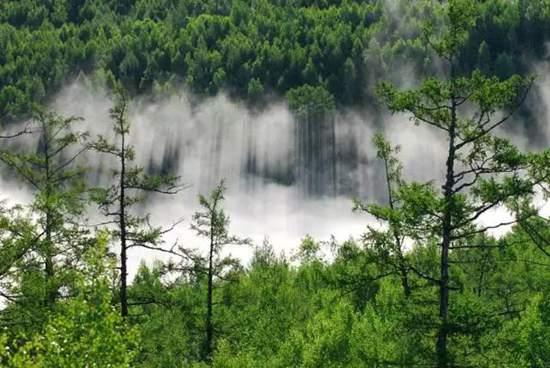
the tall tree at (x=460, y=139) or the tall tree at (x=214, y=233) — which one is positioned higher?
the tall tree at (x=214, y=233)

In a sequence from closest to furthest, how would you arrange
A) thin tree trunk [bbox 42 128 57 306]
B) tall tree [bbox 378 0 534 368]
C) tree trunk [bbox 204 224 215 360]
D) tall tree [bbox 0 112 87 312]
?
tall tree [bbox 378 0 534 368] < tall tree [bbox 0 112 87 312] < thin tree trunk [bbox 42 128 57 306] < tree trunk [bbox 204 224 215 360]

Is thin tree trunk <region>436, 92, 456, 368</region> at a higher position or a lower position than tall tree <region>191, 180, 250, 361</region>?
lower

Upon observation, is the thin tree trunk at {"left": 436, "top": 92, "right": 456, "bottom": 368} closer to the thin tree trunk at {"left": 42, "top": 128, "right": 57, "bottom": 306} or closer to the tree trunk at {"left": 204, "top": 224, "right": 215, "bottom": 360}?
the thin tree trunk at {"left": 42, "top": 128, "right": 57, "bottom": 306}

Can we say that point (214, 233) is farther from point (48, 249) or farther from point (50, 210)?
point (48, 249)

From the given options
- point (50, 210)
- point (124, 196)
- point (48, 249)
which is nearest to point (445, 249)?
point (48, 249)

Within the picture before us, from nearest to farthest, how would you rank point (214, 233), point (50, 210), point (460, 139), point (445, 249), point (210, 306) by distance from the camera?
point (460, 139), point (445, 249), point (50, 210), point (214, 233), point (210, 306)

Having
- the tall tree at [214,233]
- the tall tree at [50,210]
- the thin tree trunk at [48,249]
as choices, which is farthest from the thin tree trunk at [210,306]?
the thin tree trunk at [48,249]

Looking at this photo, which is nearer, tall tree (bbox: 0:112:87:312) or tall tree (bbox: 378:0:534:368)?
tall tree (bbox: 378:0:534:368)

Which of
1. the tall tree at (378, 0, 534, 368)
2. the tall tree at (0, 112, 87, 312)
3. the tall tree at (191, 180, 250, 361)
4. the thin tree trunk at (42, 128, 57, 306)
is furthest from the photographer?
the tall tree at (191, 180, 250, 361)

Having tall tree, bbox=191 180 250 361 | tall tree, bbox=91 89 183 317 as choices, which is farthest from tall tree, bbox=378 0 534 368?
tall tree, bbox=191 180 250 361

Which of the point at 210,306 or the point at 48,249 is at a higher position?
the point at 210,306

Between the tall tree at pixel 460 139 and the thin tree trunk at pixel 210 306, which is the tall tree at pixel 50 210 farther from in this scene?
the tall tree at pixel 460 139

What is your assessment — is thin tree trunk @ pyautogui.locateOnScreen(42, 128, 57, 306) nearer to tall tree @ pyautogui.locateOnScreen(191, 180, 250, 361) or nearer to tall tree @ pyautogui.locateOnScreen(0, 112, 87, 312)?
tall tree @ pyautogui.locateOnScreen(0, 112, 87, 312)

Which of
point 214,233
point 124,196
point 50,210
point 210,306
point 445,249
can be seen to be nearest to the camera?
point 445,249
